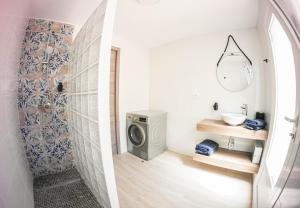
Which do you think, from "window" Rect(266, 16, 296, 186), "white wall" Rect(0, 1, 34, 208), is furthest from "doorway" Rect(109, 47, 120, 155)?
"window" Rect(266, 16, 296, 186)

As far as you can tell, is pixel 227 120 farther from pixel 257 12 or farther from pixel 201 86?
pixel 257 12

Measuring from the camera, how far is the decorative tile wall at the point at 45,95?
1.98m

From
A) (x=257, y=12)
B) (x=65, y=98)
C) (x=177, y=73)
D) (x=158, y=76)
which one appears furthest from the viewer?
(x=158, y=76)

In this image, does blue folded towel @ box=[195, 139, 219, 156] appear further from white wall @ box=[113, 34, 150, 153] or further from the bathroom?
white wall @ box=[113, 34, 150, 153]

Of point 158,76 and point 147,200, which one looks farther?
point 158,76

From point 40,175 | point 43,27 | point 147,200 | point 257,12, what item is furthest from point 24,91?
point 257,12

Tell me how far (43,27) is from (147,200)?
9.01 feet

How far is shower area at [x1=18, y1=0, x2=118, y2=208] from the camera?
1.60 m

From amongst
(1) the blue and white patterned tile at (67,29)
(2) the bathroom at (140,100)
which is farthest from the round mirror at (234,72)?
(1) the blue and white patterned tile at (67,29)

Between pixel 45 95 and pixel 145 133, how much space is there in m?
1.74

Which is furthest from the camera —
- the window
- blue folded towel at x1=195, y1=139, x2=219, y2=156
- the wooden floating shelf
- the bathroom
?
blue folded towel at x1=195, y1=139, x2=219, y2=156

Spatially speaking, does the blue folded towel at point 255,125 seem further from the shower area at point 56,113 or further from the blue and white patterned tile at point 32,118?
the blue and white patterned tile at point 32,118

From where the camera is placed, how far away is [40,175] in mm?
2141

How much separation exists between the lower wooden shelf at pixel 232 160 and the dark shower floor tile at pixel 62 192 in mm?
1728
